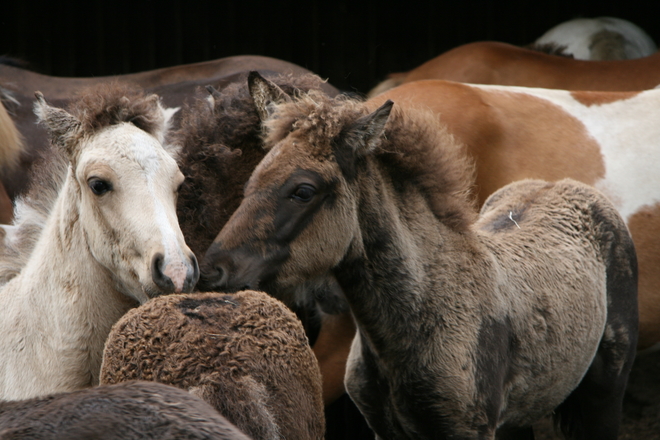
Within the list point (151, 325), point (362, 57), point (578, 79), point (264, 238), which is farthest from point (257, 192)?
point (362, 57)

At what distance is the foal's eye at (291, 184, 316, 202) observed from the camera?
8.28ft

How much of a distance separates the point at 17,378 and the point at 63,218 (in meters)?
0.61

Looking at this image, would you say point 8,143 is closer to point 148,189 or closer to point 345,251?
point 148,189

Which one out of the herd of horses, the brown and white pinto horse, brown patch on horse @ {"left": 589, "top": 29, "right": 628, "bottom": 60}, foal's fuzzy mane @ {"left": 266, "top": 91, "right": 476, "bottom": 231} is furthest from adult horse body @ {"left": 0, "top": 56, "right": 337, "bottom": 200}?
brown patch on horse @ {"left": 589, "top": 29, "right": 628, "bottom": 60}

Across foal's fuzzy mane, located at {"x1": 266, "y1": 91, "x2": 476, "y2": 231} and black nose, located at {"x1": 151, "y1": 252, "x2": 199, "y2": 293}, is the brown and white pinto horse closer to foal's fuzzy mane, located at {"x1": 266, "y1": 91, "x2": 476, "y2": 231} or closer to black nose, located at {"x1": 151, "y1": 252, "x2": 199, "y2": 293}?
foal's fuzzy mane, located at {"x1": 266, "y1": 91, "x2": 476, "y2": 231}

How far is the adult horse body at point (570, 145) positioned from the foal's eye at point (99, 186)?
7.16 feet

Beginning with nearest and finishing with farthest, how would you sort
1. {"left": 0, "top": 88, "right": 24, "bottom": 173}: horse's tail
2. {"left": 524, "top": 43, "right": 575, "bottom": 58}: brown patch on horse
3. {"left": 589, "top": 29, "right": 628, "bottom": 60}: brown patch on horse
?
{"left": 0, "top": 88, "right": 24, "bottom": 173}: horse's tail < {"left": 524, "top": 43, "right": 575, "bottom": 58}: brown patch on horse < {"left": 589, "top": 29, "right": 628, "bottom": 60}: brown patch on horse

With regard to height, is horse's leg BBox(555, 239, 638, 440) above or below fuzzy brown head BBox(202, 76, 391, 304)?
below

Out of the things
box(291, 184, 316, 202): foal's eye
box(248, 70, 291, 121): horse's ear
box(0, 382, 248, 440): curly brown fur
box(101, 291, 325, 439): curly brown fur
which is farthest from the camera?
box(248, 70, 291, 121): horse's ear

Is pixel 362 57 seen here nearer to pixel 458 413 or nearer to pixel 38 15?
pixel 38 15

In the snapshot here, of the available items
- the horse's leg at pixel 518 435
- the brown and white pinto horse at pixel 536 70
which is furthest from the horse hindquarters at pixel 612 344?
the brown and white pinto horse at pixel 536 70

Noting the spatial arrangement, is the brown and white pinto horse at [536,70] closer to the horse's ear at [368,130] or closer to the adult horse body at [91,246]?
the horse's ear at [368,130]

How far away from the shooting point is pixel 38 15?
23.2 ft

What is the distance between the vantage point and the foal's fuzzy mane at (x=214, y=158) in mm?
2930
